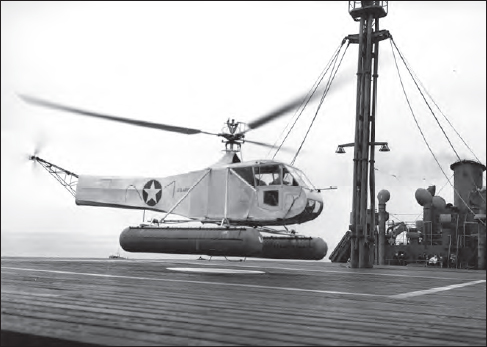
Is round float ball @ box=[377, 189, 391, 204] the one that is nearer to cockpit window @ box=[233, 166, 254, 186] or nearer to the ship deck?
cockpit window @ box=[233, 166, 254, 186]

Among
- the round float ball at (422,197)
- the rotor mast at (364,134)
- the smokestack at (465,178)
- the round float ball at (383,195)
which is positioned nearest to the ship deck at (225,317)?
the rotor mast at (364,134)

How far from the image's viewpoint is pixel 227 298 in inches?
248

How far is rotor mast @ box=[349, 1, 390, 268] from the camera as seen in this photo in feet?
55.1

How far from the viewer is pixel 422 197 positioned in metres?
32.9

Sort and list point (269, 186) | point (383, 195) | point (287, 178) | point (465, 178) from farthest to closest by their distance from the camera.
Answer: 1. point (465, 178)
2. point (383, 195)
3. point (269, 186)
4. point (287, 178)

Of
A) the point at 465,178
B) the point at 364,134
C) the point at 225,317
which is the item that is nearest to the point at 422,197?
the point at 465,178

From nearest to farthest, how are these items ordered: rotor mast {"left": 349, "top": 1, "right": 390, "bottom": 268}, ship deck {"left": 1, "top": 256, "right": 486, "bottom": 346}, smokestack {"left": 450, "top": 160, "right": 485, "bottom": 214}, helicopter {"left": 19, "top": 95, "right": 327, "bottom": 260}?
ship deck {"left": 1, "top": 256, "right": 486, "bottom": 346}
helicopter {"left": 19, "top": 95, "right": 327, "bottom": 260}
rotor mast {"left": 349, "top": 1, "right": 390, "bottom": 268}
smokestack {"left": 450, "top": 160, "right": 485, "bottom": 214}

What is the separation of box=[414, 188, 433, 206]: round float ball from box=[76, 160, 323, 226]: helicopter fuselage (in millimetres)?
19256

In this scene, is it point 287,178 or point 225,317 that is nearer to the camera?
point 225,317

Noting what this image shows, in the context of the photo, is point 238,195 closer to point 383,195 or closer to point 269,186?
point 269,186

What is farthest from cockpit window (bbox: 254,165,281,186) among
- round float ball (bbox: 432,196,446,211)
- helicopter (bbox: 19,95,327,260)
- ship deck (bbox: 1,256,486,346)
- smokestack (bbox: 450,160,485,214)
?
smokestack (bbox: 450,160,485,214)

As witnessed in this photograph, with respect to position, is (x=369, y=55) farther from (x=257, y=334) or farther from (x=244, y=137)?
(x=257, y=334)

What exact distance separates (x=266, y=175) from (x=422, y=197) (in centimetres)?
2028

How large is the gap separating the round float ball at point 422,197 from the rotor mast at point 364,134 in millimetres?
16566
